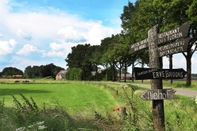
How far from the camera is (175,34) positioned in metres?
6.25

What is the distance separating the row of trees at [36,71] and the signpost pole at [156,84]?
118m

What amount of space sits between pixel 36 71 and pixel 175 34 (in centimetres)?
13370

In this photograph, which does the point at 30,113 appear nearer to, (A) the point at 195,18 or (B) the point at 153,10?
(A) the point at 195,18

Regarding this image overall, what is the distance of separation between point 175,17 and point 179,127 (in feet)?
86.8

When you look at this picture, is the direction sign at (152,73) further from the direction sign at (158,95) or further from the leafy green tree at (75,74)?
the leafy green tree at (75,74)

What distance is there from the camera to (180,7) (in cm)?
3056

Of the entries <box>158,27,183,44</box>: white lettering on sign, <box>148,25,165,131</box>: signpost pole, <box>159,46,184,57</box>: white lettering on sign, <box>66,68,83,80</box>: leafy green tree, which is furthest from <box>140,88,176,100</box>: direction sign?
<box>66,68,83,80</box>: leafy green tree

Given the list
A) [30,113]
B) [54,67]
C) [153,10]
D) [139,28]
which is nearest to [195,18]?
[153,10]

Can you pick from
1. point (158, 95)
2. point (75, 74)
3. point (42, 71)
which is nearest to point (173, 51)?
point (158, 95)

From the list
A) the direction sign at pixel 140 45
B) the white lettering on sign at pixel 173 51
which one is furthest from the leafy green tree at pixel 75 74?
the white lettering on sign at pixel 173 51

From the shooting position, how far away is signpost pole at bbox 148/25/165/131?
6359 mm

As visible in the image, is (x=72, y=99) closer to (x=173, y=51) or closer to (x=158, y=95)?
(x=158, y=95)

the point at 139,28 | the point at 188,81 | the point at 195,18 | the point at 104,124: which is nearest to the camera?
the point at 104,124

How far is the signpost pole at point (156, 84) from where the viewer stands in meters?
6.36
